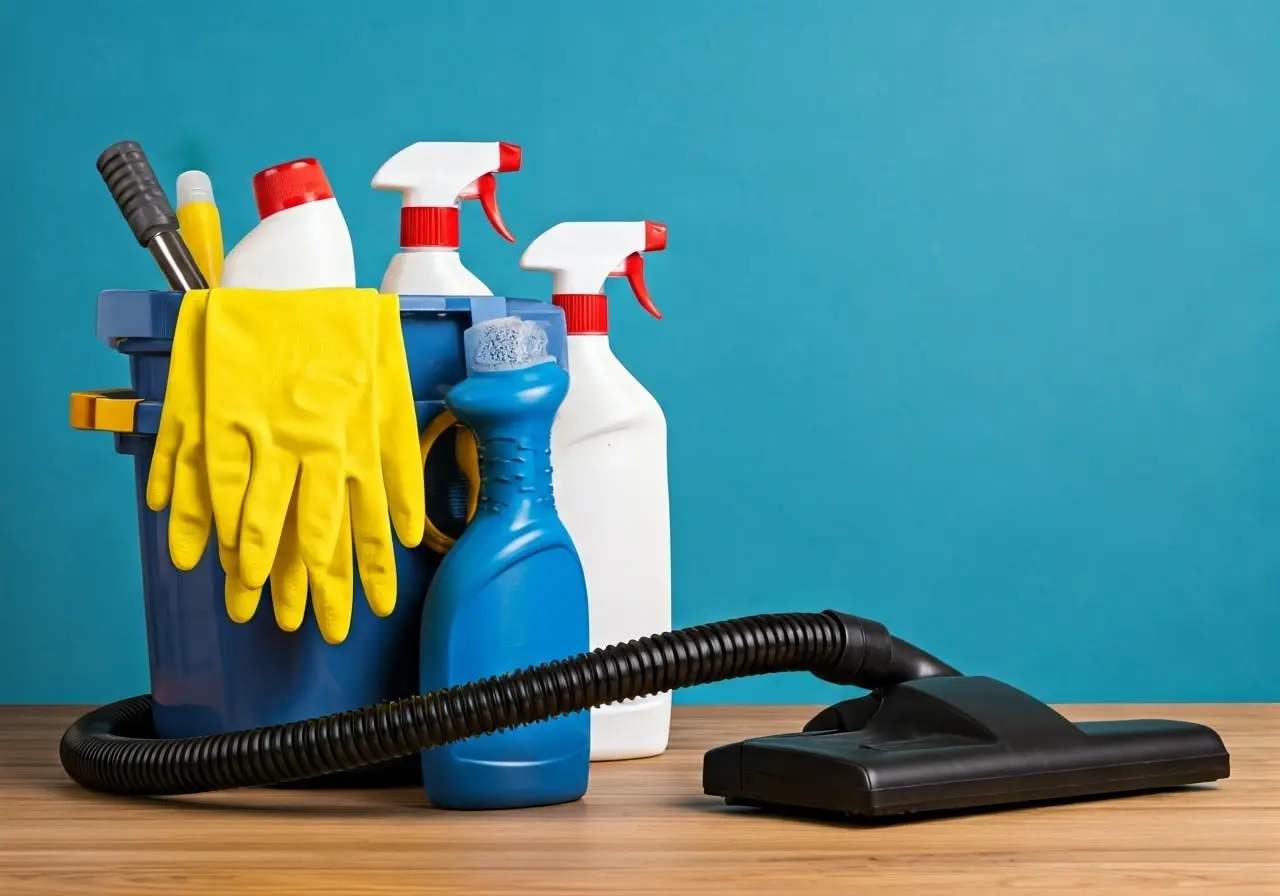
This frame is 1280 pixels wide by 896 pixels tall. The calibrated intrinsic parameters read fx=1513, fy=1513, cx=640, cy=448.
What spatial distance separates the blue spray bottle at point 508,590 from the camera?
81 cm

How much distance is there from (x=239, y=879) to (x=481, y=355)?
1.02 ft

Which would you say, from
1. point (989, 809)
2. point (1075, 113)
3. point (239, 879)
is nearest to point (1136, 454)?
point (1075, 113)

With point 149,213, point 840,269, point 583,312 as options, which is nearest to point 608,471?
point 583,312

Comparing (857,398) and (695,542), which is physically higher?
(857,398)

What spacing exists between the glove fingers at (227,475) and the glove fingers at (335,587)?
46 millimetres

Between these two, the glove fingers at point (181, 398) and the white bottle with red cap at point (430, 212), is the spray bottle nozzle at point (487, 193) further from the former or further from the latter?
the glove fingers at point (181, 398)

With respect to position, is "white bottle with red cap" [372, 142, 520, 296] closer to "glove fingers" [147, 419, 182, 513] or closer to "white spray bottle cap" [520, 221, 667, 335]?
"white spray bottle cap" [520, 221, 667, 335]

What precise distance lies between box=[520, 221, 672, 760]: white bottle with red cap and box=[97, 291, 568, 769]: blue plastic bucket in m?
0.07

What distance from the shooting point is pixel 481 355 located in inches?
32.9

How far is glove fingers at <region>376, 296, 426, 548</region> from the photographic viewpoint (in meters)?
0.82

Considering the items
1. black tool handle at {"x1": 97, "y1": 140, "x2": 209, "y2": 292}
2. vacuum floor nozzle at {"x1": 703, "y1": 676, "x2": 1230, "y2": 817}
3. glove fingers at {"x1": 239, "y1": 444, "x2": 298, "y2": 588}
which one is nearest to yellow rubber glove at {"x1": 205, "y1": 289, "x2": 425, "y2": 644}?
glove fingers at {"x1": 239, "y1": 444, "x2": 298, "y2": 588}

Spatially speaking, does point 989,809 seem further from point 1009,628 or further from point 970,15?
point 970,15

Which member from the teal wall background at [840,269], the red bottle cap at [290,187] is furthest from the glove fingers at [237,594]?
the teal wall background at [840,269]

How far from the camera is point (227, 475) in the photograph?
2.60ft
